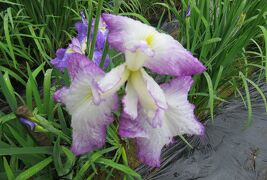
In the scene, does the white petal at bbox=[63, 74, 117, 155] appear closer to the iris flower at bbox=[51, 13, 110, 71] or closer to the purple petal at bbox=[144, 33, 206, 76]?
the purple petal at bbox=[144, 33, 206, 76]

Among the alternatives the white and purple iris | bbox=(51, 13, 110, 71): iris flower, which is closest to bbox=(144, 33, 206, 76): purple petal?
the white and purple iris

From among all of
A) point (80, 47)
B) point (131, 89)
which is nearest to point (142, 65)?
point (131, 89)

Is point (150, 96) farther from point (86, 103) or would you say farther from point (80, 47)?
point (80, 47)

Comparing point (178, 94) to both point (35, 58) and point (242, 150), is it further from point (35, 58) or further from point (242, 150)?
point (35, 58)

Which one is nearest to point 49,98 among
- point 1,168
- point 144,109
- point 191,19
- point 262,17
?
point 1,168

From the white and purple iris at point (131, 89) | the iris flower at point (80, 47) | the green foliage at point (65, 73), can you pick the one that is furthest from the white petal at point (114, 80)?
the iris flower at point (80, 47)

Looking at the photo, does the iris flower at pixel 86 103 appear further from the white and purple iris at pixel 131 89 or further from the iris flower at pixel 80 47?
the iris flower at pixel 80 47
